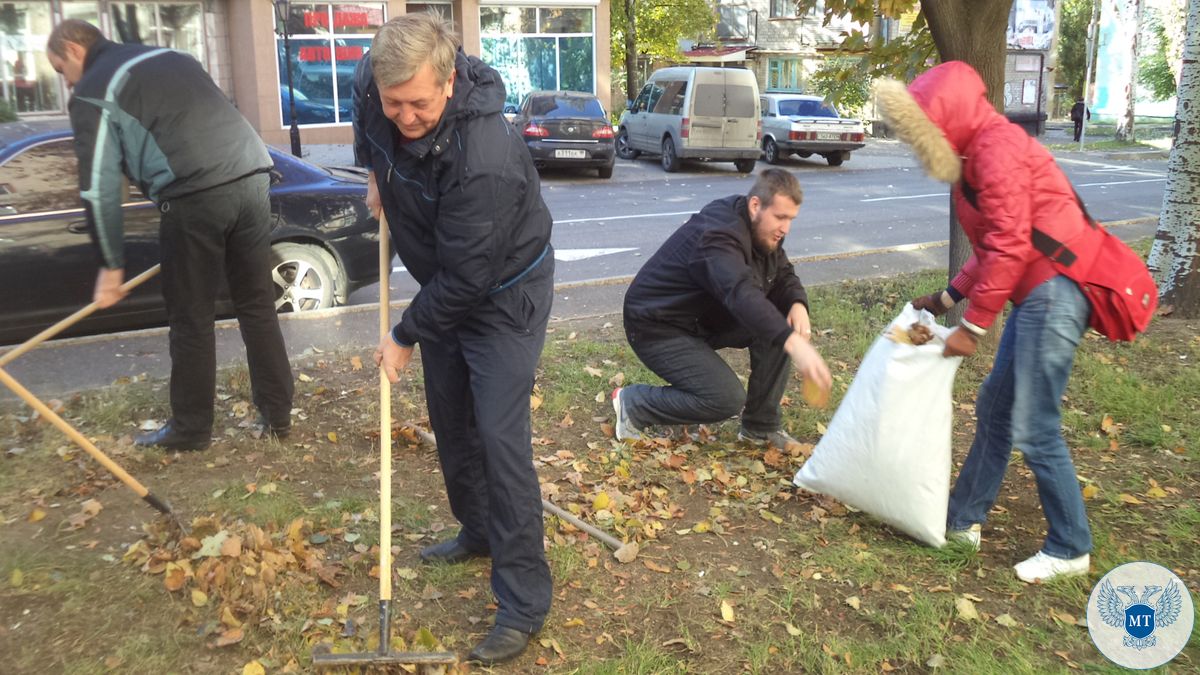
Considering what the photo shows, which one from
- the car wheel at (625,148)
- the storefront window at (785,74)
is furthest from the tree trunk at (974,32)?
the storefront window at (785,74)

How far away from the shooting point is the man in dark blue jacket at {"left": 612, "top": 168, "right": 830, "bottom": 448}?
4672mm

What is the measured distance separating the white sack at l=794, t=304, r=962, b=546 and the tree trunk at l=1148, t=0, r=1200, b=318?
4.15 meters

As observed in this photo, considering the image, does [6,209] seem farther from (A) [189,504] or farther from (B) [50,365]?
(A) [189,504]

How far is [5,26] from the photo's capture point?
76.0 feet

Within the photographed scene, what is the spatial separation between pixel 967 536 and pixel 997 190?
4.57 feet

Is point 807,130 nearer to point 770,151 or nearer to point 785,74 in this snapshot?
point 770,151

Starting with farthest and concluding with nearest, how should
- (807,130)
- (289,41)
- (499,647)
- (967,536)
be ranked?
(807,130) < (289,41) < (967,536) < (499,647)

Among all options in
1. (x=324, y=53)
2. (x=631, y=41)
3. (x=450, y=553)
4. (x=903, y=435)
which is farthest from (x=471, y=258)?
(x=631, y=41)

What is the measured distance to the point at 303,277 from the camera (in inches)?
301

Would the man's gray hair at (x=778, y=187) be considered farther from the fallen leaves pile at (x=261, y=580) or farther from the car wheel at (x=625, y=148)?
the car wheel at (x=625, y=148)

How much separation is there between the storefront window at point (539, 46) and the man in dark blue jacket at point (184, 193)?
2364 centimetres

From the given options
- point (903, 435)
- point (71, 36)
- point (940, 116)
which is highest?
point (71, 36)

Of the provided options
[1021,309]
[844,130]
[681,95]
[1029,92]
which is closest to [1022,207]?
[1021,309]

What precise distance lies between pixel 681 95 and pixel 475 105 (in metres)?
18.6
